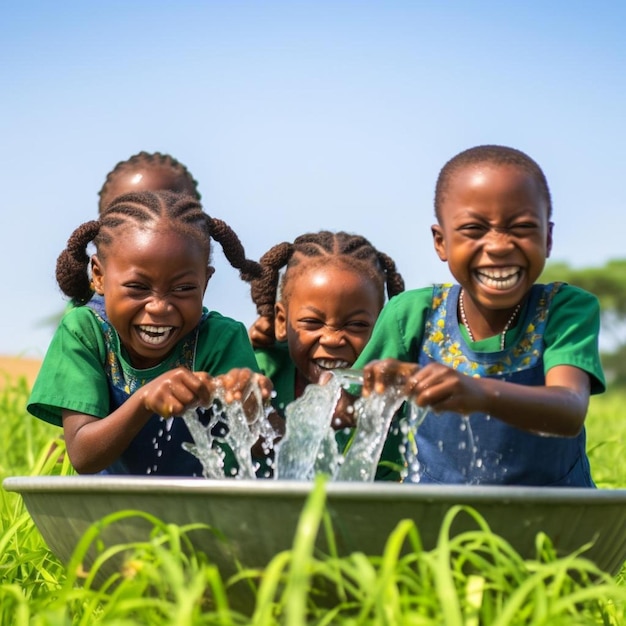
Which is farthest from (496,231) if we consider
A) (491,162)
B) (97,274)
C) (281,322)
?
(281,322)

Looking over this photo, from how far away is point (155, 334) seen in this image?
124 inches

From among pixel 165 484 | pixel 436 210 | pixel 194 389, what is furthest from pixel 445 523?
pixel 436 210

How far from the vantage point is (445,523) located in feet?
6.31

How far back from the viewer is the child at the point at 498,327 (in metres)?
2.83

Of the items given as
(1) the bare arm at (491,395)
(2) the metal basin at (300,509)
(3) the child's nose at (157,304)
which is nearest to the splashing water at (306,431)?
(3) the child's nose at (157,304)

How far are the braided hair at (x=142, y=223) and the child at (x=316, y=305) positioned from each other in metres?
0.24

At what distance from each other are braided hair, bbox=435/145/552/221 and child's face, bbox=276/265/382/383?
79 cm

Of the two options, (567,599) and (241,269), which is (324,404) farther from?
(567,599)

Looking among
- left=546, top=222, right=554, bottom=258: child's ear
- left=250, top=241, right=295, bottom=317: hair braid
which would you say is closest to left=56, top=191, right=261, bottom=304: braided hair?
left=250, top=241, right=295, bottom=317: hair braid

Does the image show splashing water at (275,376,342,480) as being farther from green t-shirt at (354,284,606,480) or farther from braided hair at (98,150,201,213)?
braided hair at (98,150,201,213)

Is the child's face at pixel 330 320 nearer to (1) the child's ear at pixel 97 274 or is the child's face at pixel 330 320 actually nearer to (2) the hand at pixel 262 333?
(2) the hand at pixel 262 333

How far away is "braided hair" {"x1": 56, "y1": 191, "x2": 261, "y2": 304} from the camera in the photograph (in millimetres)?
3256

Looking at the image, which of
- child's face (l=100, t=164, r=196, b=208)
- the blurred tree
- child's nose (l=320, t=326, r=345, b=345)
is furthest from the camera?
the blurred tree

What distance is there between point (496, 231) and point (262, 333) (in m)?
1.53
